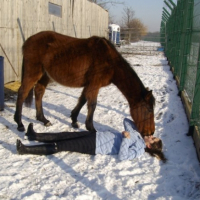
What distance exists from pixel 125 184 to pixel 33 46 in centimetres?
278

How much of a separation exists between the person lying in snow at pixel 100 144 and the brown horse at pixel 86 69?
0.28 meters

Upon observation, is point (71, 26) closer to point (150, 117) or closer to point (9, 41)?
point (9, 41)

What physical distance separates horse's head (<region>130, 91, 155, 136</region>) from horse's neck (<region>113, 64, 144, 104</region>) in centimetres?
16

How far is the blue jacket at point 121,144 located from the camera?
3.25 meters

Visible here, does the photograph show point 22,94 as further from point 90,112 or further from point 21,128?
point 90,112

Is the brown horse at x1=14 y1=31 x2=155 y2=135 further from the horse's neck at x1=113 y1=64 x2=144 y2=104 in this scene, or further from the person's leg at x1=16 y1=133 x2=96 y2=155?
the person's leg at x1=16 y1=133 x2=96 y2=155

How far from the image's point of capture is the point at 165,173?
117 inches

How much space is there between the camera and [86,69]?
155 inches

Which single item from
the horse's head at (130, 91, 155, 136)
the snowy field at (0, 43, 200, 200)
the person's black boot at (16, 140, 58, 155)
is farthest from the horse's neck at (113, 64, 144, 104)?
the person's black boot at (16, 140, 58, 155)

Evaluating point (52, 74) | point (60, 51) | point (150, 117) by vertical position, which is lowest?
point (150, 117)

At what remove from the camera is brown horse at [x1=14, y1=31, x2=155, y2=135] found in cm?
377

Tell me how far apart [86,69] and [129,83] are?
2.45 feet

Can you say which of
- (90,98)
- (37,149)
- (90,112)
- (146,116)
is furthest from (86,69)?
(37,149)

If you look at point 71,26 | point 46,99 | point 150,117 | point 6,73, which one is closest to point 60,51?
point 150,117
